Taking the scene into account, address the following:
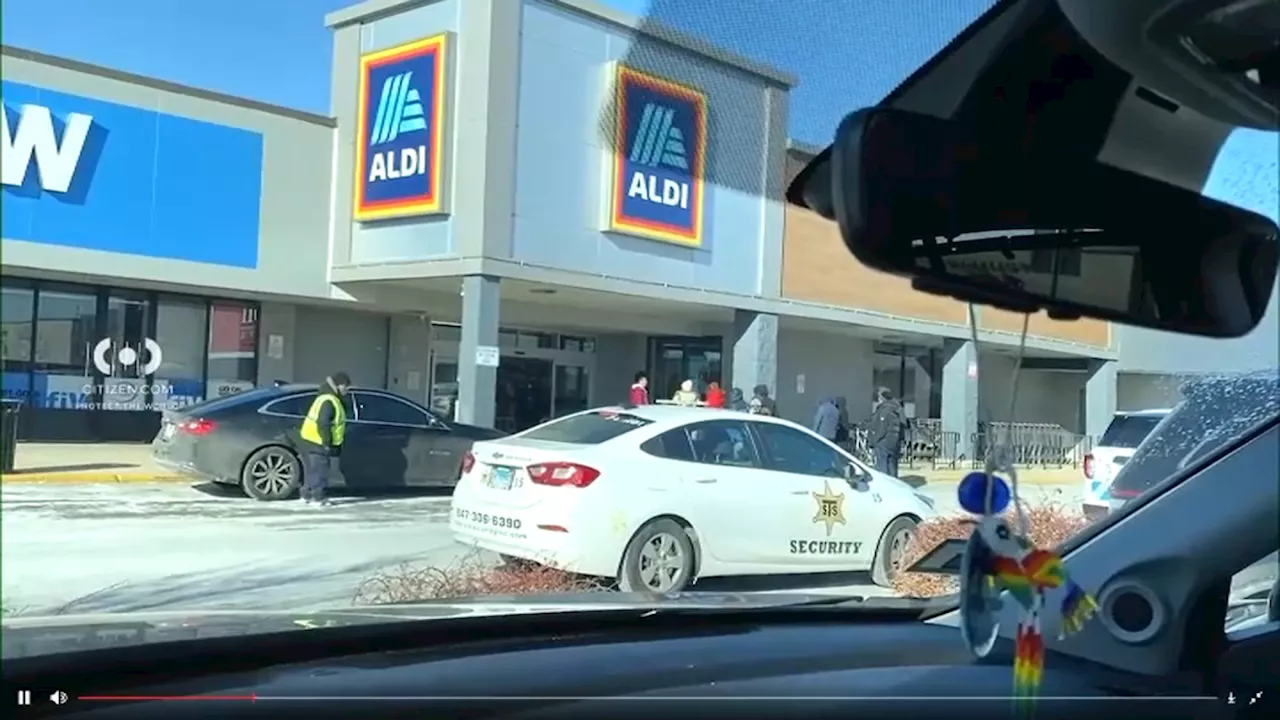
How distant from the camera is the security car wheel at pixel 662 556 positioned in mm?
6570

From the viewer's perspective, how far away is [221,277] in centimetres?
645

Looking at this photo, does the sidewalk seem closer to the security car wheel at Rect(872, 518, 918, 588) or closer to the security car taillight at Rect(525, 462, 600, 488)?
the security car taillight at Rect(525, 462, 600, 488)

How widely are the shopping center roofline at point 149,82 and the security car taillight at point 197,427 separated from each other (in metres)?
3.51

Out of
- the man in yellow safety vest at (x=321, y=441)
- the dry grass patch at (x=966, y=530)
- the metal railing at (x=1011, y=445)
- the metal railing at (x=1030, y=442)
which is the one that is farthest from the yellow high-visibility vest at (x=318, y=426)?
the metal railing at (x=1030, y=442)

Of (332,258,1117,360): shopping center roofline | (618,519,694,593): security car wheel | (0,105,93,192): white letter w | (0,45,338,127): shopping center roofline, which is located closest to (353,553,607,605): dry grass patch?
(332,258,1117,360): shopping center roofline

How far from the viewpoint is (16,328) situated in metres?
1.55

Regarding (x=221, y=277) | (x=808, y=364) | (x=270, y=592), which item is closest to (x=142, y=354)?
(x=221, y=277)

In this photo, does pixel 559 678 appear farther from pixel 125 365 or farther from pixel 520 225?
pixel 125 365

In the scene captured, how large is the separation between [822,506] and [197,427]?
386 centimetres

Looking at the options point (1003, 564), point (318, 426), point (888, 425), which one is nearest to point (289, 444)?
point (318, 426)

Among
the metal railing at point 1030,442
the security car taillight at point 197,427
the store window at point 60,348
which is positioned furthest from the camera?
the security car taillight at point 197,427

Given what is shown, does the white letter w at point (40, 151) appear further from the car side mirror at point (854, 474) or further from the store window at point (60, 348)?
the car side mirror at point (854, 474)

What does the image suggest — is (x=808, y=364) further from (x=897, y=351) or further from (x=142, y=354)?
(x=142, y=354)

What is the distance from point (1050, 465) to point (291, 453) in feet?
16.5
